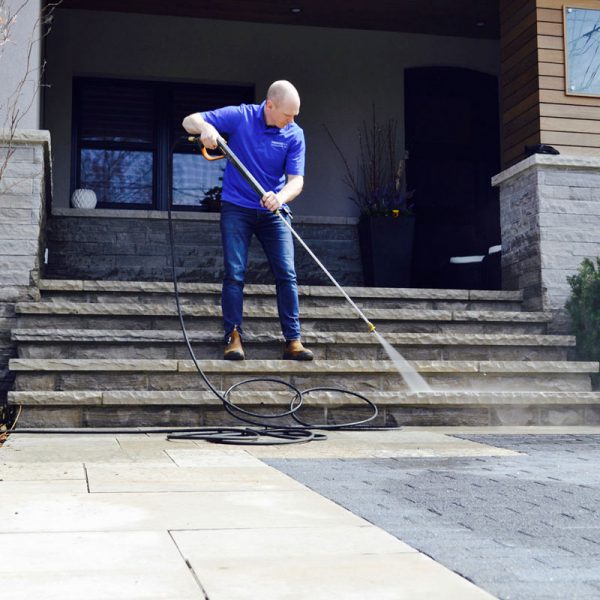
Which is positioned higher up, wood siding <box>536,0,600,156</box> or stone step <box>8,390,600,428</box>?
wood siding <box>536,0,600,156</box>

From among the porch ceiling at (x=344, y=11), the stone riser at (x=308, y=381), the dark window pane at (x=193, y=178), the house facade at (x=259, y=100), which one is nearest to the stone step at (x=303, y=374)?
the stone riser at (x=308, y=381)

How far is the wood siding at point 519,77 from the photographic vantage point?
261 inches

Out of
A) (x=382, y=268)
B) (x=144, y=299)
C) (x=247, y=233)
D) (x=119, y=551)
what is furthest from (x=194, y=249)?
(x=119, y=551)

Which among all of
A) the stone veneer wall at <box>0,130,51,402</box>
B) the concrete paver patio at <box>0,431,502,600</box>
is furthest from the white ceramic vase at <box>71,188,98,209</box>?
the concrete paver patio at <box>0,431,502,600</box>

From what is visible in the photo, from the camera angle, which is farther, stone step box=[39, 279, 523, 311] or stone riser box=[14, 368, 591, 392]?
stone step box=[39, 279, 523, 311]

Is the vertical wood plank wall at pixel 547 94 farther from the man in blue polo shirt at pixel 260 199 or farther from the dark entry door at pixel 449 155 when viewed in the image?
the man in blue polo shirt at pixel 260 199

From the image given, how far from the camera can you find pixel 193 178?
9031 mm

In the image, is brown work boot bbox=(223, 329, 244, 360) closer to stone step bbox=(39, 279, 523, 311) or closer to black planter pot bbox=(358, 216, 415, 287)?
stone step bbox=(39, 279, 523, 311)

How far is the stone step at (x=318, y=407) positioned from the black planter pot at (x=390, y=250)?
3022 mm

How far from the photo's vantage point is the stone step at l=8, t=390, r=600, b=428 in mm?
4492

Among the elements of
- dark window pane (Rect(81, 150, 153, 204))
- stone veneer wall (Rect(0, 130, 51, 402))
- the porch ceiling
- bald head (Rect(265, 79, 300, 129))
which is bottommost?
stone veneer wall (Rect(0, 130, 51, 402))

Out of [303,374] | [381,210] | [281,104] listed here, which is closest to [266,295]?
[303,374]

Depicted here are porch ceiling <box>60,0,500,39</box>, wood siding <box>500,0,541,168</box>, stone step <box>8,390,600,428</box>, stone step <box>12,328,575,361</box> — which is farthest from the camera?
porch ceiling <box>60,0,500,39</box>

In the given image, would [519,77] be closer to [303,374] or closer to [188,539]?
[303,374]
